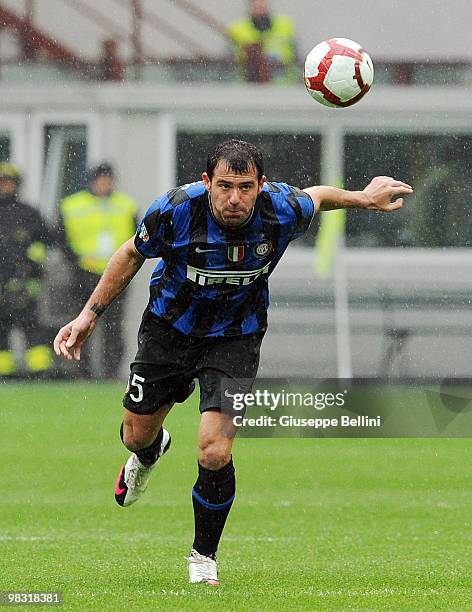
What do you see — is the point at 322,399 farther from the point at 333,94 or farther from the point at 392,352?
the point at 333,94

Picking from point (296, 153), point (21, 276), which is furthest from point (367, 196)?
point (296, 153)

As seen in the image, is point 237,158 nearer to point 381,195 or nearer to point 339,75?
point 381,195

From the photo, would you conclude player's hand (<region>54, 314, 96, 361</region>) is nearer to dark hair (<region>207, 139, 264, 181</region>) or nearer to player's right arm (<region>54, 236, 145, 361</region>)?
player's right arm (<region>54, 236, 145, 361</region>)

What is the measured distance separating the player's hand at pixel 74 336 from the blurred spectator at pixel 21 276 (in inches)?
362

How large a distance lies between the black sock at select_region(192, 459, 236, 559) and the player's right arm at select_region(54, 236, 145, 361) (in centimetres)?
73

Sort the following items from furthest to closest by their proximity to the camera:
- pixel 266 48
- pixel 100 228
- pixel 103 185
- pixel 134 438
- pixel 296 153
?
pixel 266 48 → pixel 296 153 → pixel 100 228 → pixel 103 185 → pixel 134 438

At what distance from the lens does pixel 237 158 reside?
573cm

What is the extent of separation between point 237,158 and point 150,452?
71.8 inches

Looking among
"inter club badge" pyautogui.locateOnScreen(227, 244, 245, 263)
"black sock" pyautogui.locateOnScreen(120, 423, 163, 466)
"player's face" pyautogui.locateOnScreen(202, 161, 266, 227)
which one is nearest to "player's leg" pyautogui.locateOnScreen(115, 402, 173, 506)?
"black sock" pyautogui.locateOnScreen(120, 423, 163, 466)

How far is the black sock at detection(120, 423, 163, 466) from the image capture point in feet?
22.7

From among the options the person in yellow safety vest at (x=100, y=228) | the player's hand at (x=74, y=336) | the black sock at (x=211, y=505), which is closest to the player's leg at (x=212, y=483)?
the black sock at (x=211, y=505)

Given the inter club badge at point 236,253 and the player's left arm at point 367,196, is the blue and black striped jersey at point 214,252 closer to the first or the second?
the inter club badge at point 236,253

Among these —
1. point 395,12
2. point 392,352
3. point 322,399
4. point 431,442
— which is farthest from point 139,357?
point 395,12

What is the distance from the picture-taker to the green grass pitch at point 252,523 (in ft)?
19.0
